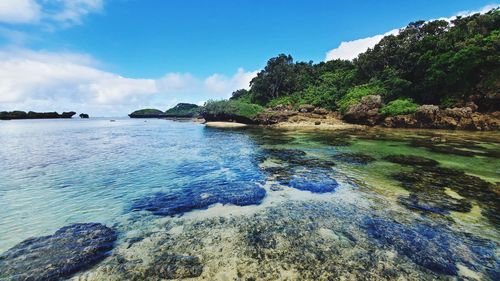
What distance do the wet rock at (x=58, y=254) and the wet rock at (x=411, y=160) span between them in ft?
60.3

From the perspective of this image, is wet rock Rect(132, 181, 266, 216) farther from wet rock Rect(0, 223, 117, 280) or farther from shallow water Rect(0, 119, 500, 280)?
wet rock Rect(0, 223, 117, 280)

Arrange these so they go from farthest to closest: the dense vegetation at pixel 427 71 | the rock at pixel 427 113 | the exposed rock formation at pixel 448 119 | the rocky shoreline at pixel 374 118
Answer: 1. the rock at pixel 427 113
2. the dense vegetation at pixel 427 71
3. the rocky shoreline at pixel 374 118
4. the exposed rock formation at pixel 448 119

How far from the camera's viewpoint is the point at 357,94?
4991cm

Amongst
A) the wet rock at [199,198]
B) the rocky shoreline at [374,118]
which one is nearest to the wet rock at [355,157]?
the wet rock at [199,198]

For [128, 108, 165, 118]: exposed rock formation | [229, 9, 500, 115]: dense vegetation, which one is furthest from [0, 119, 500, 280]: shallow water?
[128, 108, 165, 118]: exposed rock formation

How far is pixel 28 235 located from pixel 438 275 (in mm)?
11719

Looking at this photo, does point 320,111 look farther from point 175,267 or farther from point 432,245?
point 175,267

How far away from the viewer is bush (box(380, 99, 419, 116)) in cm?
3962

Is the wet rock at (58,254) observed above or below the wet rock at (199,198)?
above

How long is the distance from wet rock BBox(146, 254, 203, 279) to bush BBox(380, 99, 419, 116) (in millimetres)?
43767

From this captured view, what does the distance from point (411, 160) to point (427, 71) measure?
104ft

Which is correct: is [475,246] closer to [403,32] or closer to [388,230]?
[388,230]

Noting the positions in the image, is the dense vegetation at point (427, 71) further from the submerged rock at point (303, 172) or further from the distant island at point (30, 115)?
the distant island at point (30, 115)

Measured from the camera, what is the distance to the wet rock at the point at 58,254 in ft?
19.0
